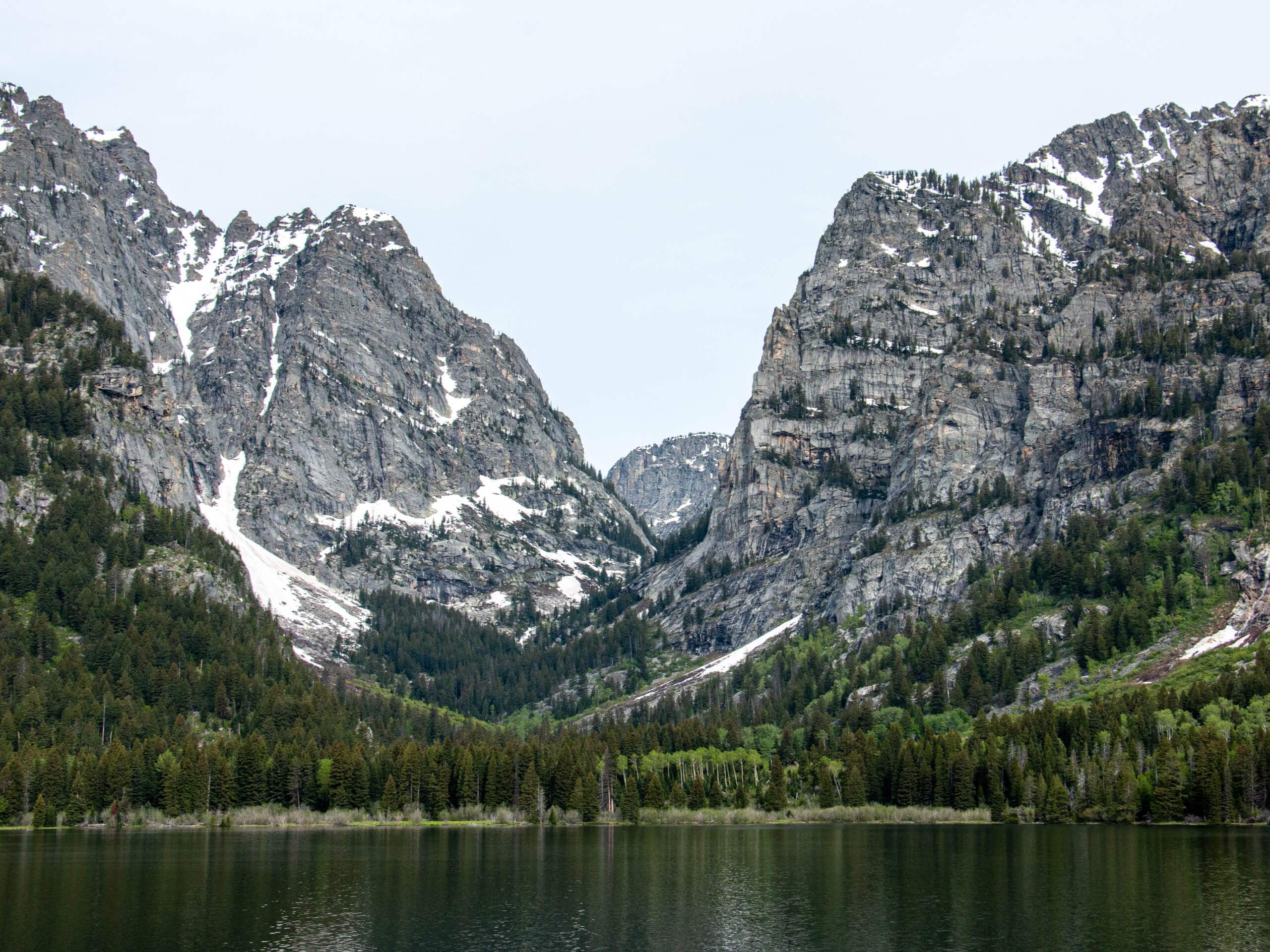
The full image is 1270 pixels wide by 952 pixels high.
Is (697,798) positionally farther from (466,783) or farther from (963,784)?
(963,784)

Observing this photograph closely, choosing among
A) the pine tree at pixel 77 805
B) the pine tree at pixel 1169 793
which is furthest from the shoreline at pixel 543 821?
the pine tree at pixel 1169 793

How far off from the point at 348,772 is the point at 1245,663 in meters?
123

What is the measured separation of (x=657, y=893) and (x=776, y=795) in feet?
252

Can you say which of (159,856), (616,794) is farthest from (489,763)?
(159,856)

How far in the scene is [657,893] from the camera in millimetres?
80500

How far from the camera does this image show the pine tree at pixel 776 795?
15400 cm

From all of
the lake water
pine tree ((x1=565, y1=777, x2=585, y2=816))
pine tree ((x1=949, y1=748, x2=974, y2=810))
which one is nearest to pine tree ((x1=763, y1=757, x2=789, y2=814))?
pine tree ((x1=949, y1=748, x2=974, y2=810))

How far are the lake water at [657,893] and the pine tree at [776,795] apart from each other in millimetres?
33959

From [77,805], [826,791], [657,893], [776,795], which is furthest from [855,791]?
[77,805]

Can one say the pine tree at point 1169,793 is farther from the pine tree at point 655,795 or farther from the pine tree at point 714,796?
the pine tree at point 655,795

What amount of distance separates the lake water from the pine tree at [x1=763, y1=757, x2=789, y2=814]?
111ft

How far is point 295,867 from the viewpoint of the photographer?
94.5 m

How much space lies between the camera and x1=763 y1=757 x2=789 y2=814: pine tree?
154 meters

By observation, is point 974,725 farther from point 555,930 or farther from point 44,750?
point 44,750
